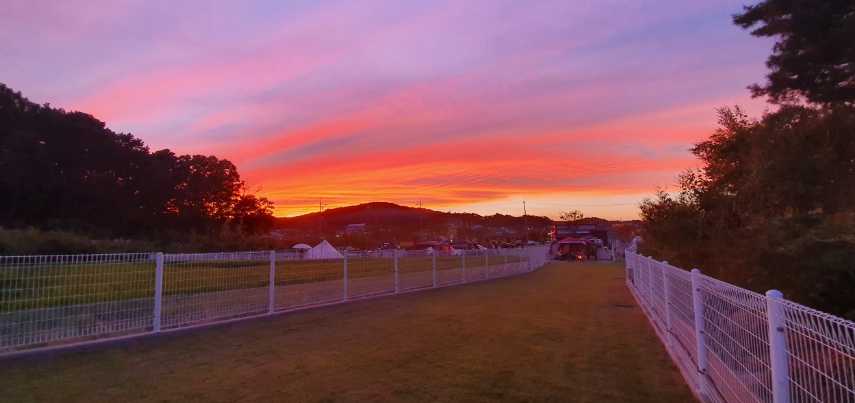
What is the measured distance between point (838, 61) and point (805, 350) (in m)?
9.96

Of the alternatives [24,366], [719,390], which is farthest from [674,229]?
[24,366]

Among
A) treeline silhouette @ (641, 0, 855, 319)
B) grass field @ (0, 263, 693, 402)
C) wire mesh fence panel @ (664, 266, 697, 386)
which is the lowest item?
grass field @ (0, 263, 693, 402)

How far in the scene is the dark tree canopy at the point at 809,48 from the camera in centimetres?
998

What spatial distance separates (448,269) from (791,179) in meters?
11.4

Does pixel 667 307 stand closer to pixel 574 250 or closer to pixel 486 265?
pixel 486 265

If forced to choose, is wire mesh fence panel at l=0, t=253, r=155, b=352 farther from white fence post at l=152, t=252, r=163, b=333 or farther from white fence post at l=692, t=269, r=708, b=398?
white fence post at l=692, t=269, r=708, b=398

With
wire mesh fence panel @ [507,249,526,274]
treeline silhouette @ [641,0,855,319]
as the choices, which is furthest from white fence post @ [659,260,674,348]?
wire mesh fence panel @ [507,249,526,274]

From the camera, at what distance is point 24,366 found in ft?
20.8

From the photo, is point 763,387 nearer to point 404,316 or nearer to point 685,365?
point 685,365

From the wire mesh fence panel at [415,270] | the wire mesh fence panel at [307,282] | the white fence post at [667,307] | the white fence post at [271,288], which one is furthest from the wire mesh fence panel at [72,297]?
the wire mesh fence panel at [415,270]

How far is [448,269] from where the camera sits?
61.7ft

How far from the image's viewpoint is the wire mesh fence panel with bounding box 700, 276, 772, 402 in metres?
3.60

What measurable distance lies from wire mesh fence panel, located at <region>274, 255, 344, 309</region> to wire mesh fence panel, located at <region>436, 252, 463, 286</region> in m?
5.61

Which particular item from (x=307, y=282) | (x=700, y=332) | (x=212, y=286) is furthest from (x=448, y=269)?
(x=700, y=332)
